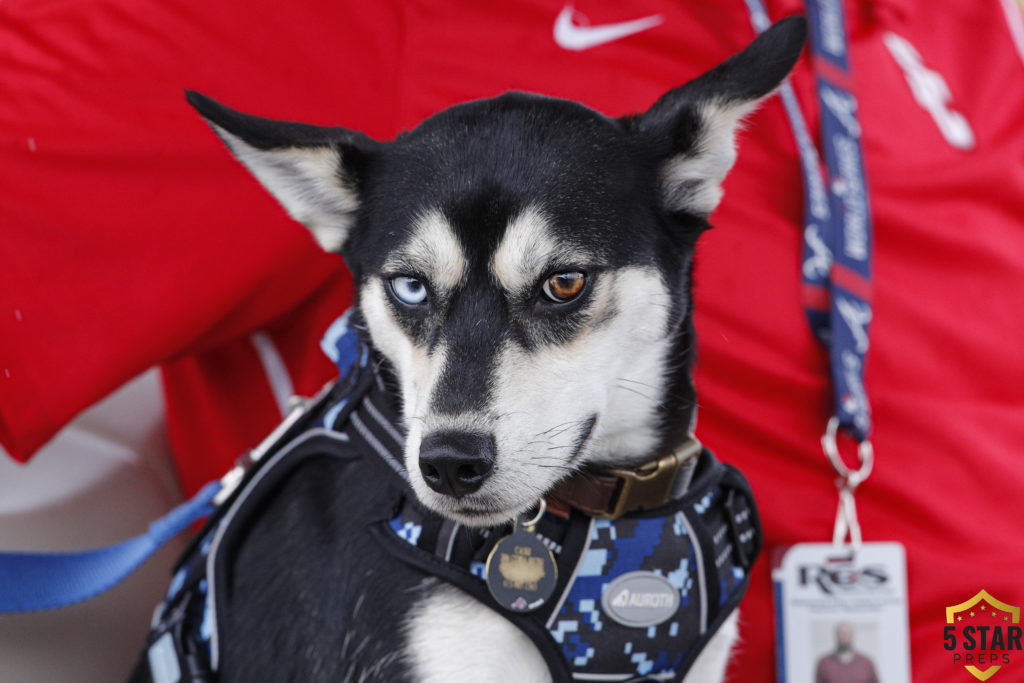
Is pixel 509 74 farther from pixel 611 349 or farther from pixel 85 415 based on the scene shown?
pixel 85 415

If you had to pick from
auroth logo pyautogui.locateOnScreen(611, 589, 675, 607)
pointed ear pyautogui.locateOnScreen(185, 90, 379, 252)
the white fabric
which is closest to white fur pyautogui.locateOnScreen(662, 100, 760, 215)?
pointed ear pyautogui.locateOnScreen(185, 90, 379, 252)

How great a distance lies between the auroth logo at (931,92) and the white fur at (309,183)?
1.31m

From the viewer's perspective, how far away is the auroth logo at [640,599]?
120 centimetres

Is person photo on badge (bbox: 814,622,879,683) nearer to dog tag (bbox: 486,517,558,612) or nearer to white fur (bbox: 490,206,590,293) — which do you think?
dog tag (bbox: 486,517,558,612)

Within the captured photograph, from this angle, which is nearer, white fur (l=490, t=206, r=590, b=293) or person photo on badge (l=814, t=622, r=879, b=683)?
white fur (l=490, t=206, r=590, b=293)

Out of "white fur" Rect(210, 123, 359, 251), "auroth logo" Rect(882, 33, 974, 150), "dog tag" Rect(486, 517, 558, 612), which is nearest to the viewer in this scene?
"dog tag" Rect(486, 517, 558, 612)

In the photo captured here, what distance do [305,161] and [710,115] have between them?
0.57 m

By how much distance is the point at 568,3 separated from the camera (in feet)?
5.72

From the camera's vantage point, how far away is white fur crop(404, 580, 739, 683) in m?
1.16

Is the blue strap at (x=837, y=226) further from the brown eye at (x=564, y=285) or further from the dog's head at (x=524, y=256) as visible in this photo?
the brown eye at (x=564, y=285)

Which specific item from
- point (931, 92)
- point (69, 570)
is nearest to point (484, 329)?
point (69, 570)

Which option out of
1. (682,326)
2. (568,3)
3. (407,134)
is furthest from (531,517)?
(568,3)

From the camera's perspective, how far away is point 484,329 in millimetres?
1164

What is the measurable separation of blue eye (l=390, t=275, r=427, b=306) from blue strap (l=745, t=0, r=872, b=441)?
0.83 meters
